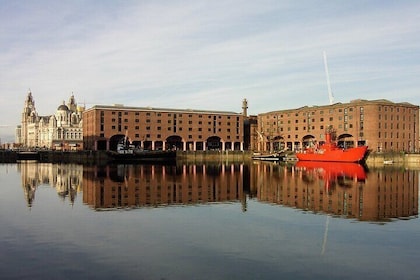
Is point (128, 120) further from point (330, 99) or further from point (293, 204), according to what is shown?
point (293, 204)

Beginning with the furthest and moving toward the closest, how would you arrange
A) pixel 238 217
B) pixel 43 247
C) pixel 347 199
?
1. pixel 347 199
2. pixel 238 217
3. pixel 43 247

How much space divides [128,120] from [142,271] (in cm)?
12742

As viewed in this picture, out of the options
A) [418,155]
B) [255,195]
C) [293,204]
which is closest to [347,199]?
[293,204]

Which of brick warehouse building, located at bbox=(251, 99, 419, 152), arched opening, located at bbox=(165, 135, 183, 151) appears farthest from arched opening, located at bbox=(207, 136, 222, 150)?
brick warehouse building, located at bbox=(251, 99, 419, 152)

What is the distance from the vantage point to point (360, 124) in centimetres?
12538

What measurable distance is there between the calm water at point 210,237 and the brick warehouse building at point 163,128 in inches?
4046

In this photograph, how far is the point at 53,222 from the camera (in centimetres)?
2328

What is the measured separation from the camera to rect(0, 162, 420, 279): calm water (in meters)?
14.3

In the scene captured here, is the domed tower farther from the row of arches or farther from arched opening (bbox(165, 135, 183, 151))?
arched opening (bbox(165, 135, 183, 151))

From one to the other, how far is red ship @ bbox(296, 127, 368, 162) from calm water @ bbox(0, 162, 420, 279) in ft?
233

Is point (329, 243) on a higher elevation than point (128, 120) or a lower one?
lower

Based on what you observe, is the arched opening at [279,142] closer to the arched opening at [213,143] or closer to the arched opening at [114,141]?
the arched opening at [213,143]

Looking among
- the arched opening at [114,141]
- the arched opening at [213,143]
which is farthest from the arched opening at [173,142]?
the arched opening at [114,141]

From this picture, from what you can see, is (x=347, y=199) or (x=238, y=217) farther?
→ (x=347, y=199)
